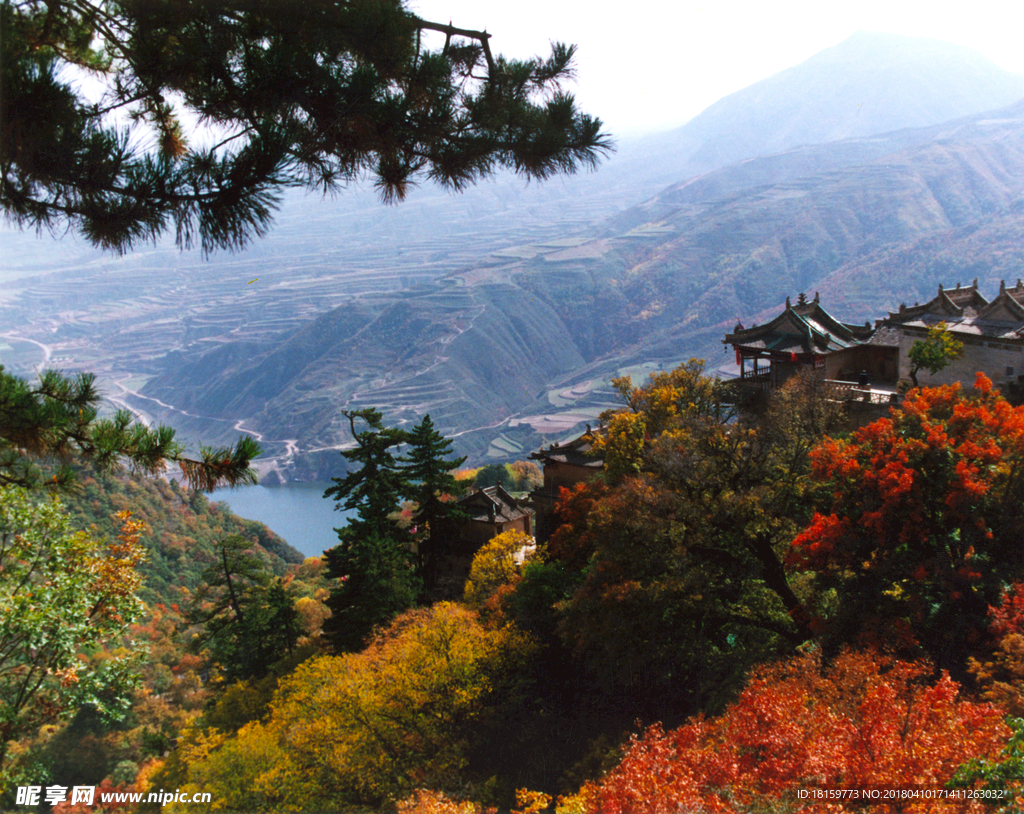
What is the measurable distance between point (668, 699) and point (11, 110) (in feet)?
43.5

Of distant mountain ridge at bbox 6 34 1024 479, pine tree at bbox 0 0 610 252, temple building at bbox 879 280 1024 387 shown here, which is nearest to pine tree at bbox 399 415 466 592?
temple building at bbox 879 280 1024 387

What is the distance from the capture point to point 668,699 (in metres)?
13.4

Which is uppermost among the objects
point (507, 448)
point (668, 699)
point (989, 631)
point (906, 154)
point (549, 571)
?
point (906, 154)

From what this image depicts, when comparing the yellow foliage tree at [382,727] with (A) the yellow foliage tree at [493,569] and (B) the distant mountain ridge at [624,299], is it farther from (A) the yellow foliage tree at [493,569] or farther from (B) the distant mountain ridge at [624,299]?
(B) the distant mountain ridge at [624,299]

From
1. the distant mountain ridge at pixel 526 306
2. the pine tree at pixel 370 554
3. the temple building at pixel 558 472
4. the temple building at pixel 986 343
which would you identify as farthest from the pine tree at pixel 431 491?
the distant mountain ridge at pixel 526 306

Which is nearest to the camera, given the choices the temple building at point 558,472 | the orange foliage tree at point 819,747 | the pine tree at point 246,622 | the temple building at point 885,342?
the orange foliage tree at point 819,747

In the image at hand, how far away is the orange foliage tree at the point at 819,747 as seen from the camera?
6.29 meters

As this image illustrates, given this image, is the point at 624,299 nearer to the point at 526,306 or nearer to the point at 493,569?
the point at 526,306

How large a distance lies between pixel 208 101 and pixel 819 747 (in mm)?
7679

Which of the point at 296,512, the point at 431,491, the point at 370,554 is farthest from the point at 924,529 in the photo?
the point at 296,512

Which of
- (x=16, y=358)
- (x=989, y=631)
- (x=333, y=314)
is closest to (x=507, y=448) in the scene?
(x=333, y=314)

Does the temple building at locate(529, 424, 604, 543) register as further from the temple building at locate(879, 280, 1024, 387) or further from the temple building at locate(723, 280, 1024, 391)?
the temple building at locate(879, 280, 1024, 387)

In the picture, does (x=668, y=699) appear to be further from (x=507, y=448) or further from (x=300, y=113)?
(x=507, y=448)

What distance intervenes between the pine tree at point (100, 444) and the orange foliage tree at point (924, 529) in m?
8.47
